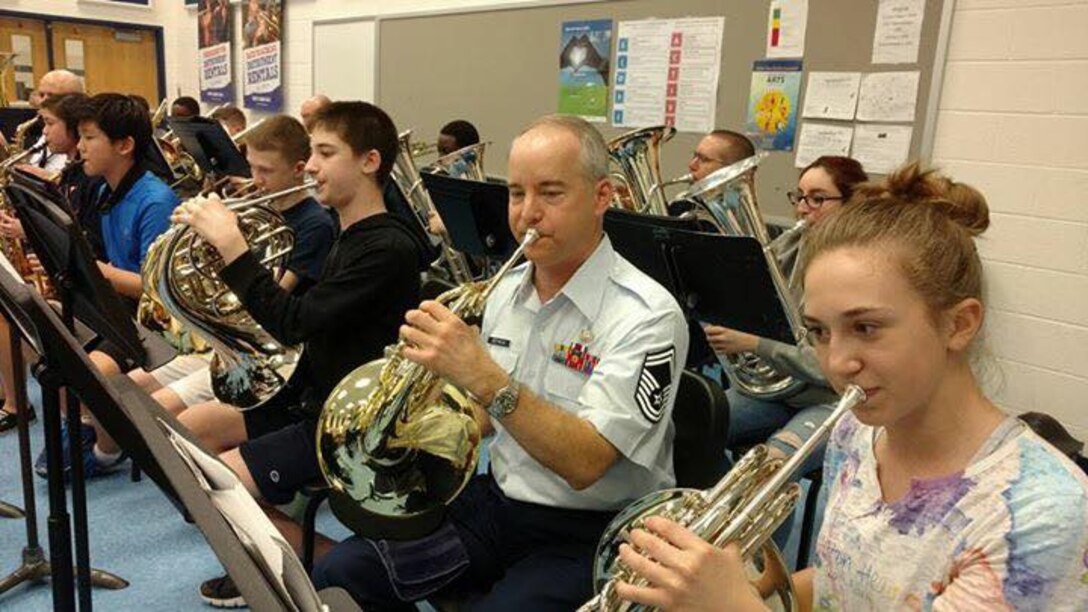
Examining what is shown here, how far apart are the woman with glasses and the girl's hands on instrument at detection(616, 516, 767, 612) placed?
129 centimetres

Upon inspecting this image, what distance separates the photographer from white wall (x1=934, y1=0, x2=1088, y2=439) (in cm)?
314

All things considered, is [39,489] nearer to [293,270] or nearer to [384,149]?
[293,270]

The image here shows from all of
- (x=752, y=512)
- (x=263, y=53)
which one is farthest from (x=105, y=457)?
(x=263, y=53)

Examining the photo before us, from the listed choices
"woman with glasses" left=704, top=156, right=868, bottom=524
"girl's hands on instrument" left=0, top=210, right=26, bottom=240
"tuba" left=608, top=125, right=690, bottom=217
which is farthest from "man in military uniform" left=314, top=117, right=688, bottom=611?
"girl's hands on instrument" left=0, top=210, right=26, bottom=240

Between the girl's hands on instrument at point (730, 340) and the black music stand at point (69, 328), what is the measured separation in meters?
1.55

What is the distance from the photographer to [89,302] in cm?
202

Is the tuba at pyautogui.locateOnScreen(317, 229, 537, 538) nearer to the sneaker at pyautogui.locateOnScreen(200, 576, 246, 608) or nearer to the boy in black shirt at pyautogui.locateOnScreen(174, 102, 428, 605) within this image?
the boy in black shirt at pyautogui.locateOnScreen(174, 102, 428, 605)

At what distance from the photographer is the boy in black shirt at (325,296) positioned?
2232 millimetres

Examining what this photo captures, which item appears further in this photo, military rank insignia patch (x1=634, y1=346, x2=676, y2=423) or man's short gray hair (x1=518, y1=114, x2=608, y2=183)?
man's short gray hair (x1=518, y1=114, x2=608, y2=183)

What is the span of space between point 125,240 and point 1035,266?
364cm

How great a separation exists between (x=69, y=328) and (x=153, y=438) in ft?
3.38

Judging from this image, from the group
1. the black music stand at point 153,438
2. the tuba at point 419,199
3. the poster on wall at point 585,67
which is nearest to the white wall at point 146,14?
the poster on wall at point 585,67

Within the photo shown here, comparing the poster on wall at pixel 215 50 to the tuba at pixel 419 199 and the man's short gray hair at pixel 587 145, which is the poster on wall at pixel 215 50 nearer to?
the tuba at pixel 419 199

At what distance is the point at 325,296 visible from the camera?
224cm
